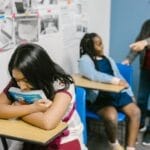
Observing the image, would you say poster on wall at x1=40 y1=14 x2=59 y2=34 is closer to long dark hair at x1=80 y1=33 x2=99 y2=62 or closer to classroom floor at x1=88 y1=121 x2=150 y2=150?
long dark hair at x1=80 y1=33 x2=99 y2=62

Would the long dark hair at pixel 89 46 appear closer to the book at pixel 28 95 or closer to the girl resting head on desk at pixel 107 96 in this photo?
the girl resting head on desk at pixel 107 96

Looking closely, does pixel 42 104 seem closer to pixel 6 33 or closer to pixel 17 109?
pixel 17 109

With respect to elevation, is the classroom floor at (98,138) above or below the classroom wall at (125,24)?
below

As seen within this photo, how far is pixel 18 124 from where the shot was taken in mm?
1709

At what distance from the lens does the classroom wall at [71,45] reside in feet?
8.56

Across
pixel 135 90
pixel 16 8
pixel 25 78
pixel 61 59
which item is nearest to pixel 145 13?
pixel 135 90

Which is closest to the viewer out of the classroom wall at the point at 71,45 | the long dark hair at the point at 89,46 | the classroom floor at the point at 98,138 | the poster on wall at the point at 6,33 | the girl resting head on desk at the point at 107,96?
the poster on wall at the point at 6,33

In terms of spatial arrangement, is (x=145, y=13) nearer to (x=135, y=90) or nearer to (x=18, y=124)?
(x=135, y=90)

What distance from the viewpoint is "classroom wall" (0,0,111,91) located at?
261 cm

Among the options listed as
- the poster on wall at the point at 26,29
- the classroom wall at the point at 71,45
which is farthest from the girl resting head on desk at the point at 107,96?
the poster on wall at the point at 26,29

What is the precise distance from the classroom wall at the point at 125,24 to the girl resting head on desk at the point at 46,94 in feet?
7.84

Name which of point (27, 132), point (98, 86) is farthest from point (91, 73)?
point (27, 132)

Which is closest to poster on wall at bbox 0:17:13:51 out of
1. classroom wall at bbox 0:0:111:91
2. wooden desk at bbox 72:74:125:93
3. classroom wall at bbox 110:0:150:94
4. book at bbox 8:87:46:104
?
classroom wall at bbox 0:0:111:91

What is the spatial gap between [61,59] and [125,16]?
1.19 m
